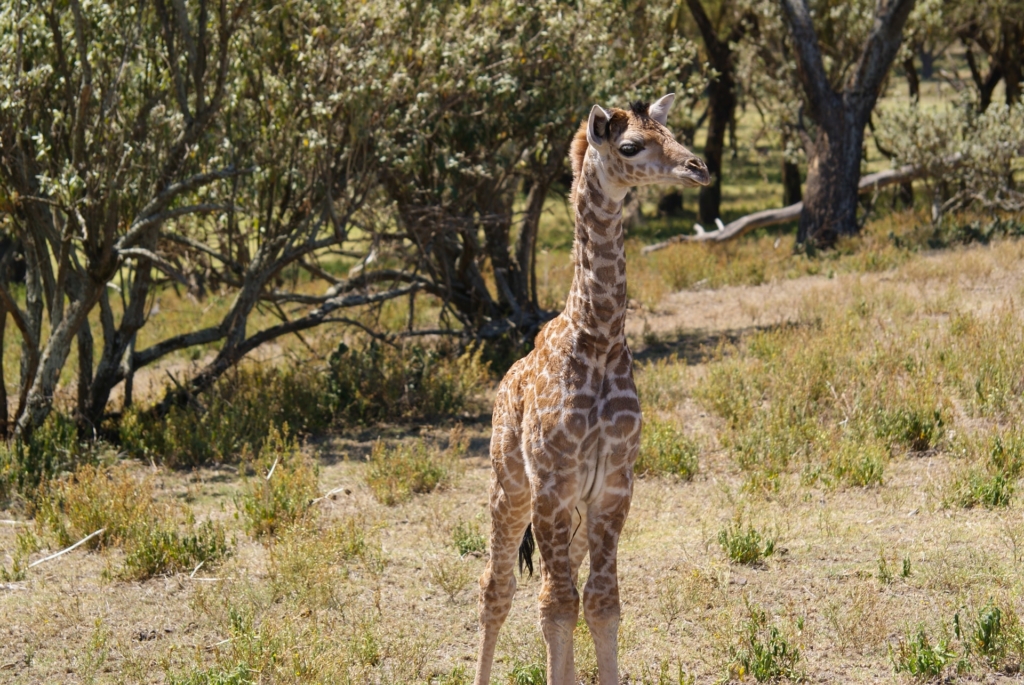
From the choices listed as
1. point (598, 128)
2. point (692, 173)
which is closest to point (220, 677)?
point (598, 128)

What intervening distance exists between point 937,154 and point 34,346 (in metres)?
14.1

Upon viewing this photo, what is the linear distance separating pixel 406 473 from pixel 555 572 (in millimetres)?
4130

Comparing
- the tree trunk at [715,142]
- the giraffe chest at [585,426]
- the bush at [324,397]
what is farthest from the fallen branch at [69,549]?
the tree trunk at [715,142]

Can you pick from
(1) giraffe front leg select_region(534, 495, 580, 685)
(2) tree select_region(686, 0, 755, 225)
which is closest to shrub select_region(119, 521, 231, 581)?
(1) giraffe front leg select_region(534, 495, 580, 685)

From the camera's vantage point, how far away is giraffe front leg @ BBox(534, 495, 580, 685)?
450 cm

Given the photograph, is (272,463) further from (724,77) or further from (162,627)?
(724,77)

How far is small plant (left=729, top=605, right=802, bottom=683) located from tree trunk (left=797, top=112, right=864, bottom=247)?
11965mm

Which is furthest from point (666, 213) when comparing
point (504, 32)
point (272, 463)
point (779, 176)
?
point (272, 463)

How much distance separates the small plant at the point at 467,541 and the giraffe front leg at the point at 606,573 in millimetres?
2784

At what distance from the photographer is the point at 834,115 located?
16625 millimetres

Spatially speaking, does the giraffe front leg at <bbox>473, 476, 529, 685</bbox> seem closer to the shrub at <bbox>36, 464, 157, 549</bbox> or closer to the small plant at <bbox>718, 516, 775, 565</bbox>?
the small plant at <bbox>718, 516, 775, 565</bbox>

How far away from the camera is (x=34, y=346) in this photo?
916 cm

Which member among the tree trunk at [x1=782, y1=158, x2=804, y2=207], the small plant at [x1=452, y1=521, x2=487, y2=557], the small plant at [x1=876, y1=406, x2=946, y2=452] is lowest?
the small plant at [x1=452, y1=521, x2=487, y2=557]

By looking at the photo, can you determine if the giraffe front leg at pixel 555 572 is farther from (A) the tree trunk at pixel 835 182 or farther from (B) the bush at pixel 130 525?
(A) the tree trunk at pixel 835 182
